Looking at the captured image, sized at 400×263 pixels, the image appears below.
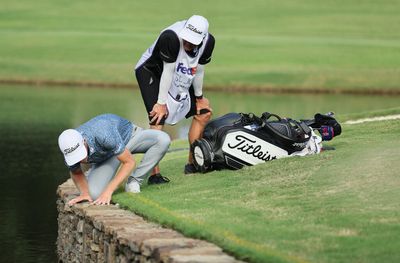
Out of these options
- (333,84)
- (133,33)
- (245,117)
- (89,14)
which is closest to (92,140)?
(245,117)

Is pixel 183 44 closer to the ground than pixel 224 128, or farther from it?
farther from it

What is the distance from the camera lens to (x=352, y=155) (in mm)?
13219

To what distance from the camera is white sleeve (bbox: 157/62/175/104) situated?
43.4 feet

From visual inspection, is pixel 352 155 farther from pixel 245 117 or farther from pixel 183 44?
pixel 183 44

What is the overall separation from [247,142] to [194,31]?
1.46 metres

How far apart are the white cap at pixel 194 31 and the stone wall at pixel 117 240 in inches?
85.3

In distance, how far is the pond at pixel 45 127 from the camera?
51.3 feet

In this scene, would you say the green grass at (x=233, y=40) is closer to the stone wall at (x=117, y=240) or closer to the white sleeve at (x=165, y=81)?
the white sleeve at (x=165, y=81)

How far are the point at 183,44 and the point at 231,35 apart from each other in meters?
54.5

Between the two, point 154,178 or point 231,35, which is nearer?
point 154,178

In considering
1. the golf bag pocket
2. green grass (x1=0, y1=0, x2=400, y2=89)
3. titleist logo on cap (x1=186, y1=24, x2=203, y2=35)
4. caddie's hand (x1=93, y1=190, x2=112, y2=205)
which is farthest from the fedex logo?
green grass (x1=0, y1=0, x2=400, y2=89)

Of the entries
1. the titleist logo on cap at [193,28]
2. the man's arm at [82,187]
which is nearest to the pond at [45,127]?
the man's arm at [82,187]

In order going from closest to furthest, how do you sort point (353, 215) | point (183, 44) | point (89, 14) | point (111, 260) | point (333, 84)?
point (353, 215) < point (111, 260) < point (183, 44) < point (333, 84) < point (89, 14)

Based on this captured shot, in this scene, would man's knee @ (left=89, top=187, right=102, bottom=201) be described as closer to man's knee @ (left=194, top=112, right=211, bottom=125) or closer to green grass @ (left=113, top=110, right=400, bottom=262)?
green grass @ (left=113, top=110, right=400, bottom=262)
